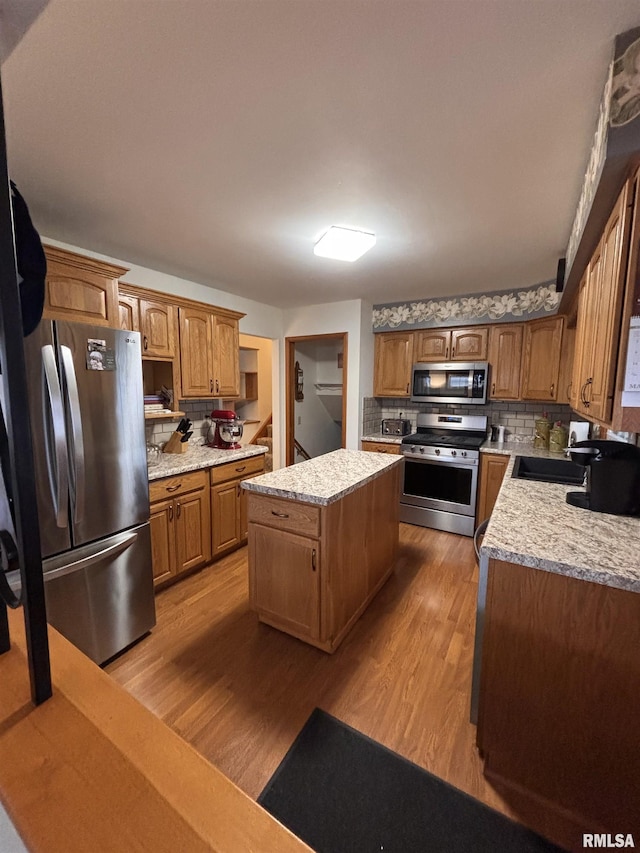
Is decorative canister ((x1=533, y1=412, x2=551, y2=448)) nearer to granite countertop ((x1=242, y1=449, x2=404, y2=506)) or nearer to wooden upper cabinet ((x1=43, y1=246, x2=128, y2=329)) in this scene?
granite countertop ((x1=242, y1=449, x2=404, y2=506))

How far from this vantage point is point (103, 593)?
5.98ft

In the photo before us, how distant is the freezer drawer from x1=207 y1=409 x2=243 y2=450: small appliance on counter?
123cm

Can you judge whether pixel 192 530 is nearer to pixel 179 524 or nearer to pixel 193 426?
pixel 179 524

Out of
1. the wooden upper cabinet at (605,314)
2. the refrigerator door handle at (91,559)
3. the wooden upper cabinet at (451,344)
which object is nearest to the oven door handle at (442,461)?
the wooden upper cabinet at (451,344)

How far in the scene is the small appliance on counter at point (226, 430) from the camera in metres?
3.15

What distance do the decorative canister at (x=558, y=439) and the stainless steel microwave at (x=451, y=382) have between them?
0.67 m

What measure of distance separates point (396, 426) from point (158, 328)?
2686mm

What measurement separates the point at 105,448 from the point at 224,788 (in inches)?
65.3

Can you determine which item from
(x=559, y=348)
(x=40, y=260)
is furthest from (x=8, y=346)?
(x=559, y=348)

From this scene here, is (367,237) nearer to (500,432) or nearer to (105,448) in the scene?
(105,448)

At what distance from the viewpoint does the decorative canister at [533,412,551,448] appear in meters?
3.48

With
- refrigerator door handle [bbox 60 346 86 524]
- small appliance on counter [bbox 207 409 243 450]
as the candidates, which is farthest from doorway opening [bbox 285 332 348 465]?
refrigerator door handle [bbox 60 346 86 524]

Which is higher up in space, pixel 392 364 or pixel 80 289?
pixel 80 289

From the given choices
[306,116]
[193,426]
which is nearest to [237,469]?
[193,426]
